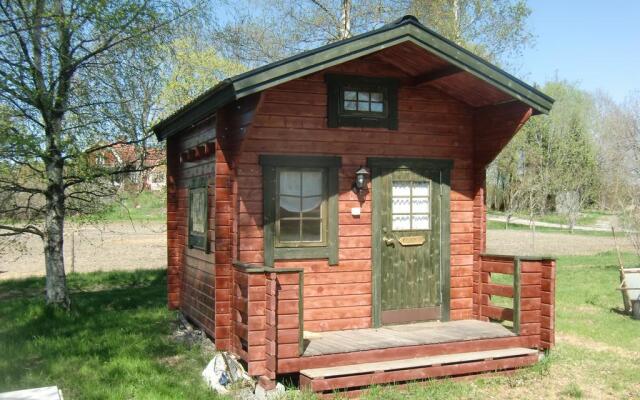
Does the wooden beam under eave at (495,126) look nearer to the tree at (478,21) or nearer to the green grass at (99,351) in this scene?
the green grass at (99,351)

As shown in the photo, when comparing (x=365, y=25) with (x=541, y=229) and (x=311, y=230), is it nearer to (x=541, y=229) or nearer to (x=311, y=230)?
(x=311, y=230)

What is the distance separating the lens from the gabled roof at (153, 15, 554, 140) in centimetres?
576

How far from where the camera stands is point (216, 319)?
21.5 feet

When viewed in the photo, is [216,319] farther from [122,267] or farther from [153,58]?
[122,267]

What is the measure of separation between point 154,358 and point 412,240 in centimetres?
333

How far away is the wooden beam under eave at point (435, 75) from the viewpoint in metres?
6.75

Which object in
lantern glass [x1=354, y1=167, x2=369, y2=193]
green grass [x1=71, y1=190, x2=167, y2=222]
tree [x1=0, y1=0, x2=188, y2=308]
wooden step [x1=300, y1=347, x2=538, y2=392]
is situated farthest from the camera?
green grass [x1=71, y1=190, x2=167, y2=222]

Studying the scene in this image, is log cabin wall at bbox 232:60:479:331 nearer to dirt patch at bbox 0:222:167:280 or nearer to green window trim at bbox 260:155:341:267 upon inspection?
green window trim at bbox 260:155:341:267

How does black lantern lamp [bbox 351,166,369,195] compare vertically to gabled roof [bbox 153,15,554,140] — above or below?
below

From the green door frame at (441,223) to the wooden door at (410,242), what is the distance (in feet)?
0.04

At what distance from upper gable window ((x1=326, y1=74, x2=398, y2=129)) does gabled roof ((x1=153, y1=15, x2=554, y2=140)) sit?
0.91 metres

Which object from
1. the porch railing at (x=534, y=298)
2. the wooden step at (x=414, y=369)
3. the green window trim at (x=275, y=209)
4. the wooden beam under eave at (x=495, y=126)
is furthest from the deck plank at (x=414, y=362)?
the wooden beam under eave at (x=495, y=126)

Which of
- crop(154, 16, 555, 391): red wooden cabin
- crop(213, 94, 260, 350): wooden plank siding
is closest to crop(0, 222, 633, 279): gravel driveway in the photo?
crop(213, 94, 260, 350): wooden plank siding

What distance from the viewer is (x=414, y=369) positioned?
19.5 ft
